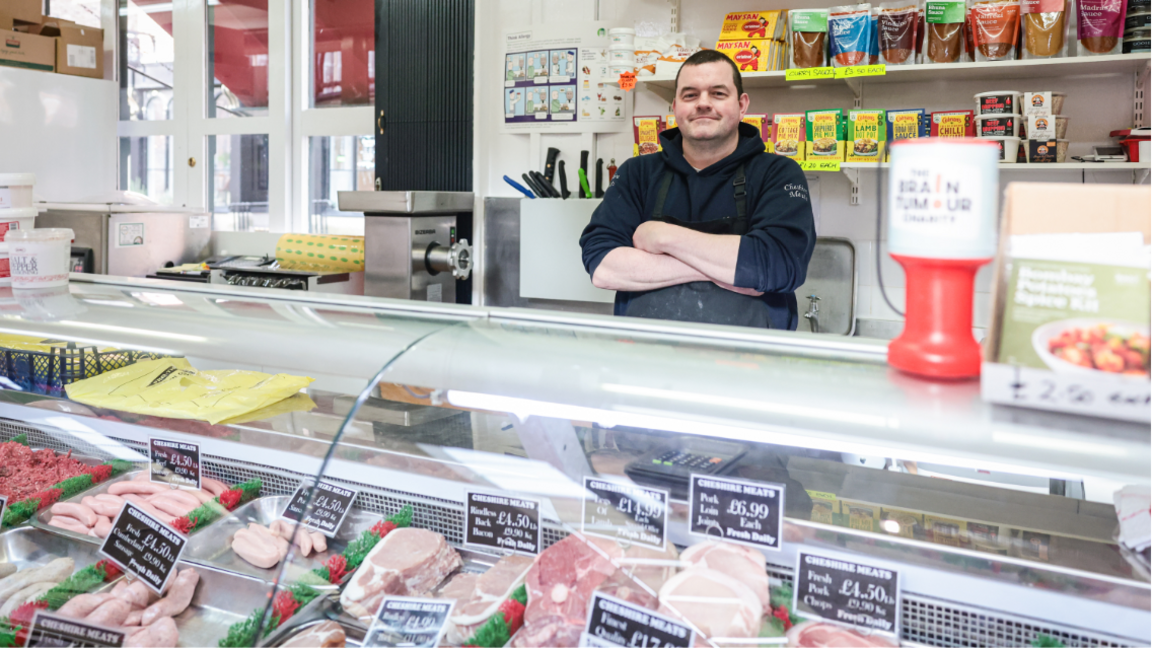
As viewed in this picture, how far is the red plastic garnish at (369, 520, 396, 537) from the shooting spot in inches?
56.8

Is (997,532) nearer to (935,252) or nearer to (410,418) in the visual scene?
(935,252)

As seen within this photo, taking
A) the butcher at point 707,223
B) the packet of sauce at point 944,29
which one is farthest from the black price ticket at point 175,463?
the packet of sauce at point 944,29

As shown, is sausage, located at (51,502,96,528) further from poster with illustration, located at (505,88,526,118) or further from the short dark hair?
poster with illustration, located at (505,88,526,118)

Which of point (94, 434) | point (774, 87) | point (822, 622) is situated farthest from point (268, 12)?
point (822, 622)

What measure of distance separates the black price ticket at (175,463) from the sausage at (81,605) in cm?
25

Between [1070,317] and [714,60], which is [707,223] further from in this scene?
[1070,317]

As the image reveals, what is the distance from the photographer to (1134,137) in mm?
2652

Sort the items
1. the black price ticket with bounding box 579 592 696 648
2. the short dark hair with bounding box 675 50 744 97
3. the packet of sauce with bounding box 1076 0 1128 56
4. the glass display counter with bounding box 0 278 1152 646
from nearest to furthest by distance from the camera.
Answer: the glass display counter with bounding box 0 278 1152 646 → the black price ticket with bounding box 579 592 696 648 → the short dark hair with bounding box 675 50 744 97 → the packet of sauce with bounding box 1076 0 1128 56

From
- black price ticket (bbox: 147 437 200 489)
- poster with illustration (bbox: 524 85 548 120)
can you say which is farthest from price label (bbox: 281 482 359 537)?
poster with illustration (bbox: 524 85 548 120)

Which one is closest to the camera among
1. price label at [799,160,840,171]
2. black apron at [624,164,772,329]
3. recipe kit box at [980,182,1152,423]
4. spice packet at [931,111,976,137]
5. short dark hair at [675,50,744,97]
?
recipe kit box at [980,182,1152,423]

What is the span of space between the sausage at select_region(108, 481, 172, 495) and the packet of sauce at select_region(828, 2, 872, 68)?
2.48 metres

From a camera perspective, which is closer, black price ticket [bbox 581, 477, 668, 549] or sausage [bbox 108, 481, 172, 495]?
black price ticket [bbox 581, 477, 668, 549]

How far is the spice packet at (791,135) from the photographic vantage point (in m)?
3.00

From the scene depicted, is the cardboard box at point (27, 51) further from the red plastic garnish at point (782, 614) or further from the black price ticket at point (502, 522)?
the red plastic garnish at point (782, 614)
